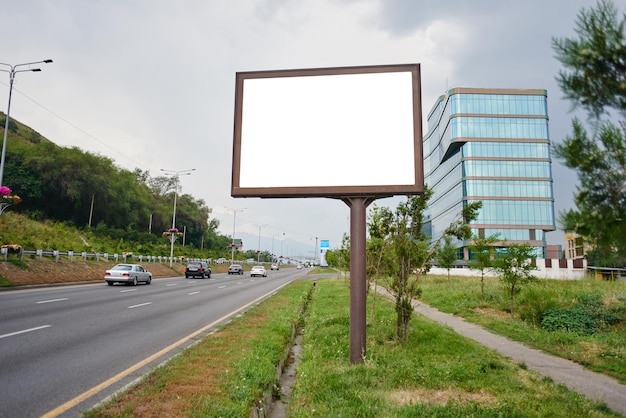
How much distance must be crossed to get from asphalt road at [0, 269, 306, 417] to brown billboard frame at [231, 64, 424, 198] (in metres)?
3.69

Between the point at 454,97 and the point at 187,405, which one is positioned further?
the point at 454,97

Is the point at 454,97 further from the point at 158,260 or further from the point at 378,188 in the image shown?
the point at 378,188

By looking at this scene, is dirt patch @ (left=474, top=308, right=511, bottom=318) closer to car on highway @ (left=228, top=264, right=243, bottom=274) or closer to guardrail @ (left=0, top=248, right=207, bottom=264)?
guardrail @ (left=0, top=248, right=207, bottom=264)

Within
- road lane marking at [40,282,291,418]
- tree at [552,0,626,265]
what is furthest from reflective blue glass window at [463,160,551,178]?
tree at [552,0,626,265]

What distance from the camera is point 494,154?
78.1 metres

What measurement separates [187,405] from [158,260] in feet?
151

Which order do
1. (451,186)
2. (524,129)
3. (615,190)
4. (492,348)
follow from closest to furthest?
1. (615,190)
2. (492,348)
3. (524,129)
4. (451,186)

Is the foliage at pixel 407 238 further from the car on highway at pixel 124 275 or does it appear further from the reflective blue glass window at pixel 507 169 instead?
the reflective blue glass window at pixel 507 169

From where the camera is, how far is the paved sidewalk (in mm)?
6117

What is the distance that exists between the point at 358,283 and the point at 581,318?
8036mm

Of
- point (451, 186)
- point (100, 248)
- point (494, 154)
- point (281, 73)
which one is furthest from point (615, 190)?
point (451, 186)

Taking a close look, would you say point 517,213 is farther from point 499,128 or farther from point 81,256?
point 81,256

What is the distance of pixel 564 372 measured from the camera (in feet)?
24.6

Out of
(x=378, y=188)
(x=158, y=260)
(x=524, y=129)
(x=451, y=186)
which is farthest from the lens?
(x=451, y=186)
